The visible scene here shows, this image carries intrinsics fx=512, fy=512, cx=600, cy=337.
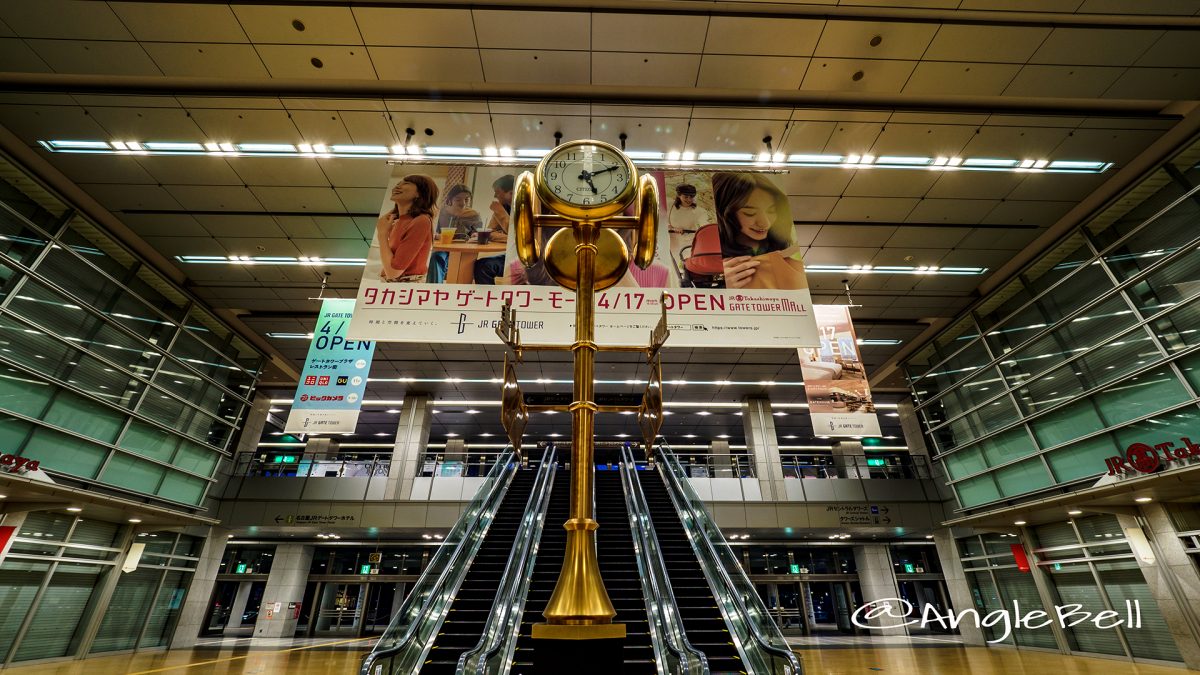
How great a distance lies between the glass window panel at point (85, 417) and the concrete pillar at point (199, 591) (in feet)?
14.5

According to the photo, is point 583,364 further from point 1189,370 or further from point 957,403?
point 957,403

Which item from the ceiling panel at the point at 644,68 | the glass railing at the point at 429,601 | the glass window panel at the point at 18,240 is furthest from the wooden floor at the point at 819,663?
the ceiling panel at the point at 644,68

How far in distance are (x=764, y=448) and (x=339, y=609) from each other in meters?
13.8

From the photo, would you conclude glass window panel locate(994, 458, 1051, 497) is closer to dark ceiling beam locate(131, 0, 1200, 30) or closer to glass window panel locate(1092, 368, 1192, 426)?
glass window panel locate(1092, 368, 1192, 426)

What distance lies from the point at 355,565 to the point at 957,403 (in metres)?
17.6

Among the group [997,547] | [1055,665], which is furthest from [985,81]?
[997,547]

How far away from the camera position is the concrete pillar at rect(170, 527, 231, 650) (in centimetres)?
1161

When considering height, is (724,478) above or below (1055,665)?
above

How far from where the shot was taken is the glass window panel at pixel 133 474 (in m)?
9.52

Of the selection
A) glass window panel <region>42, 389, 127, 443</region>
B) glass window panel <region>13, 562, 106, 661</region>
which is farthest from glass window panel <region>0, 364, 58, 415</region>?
glass window panel <region>13, 562, 106, 661</region>

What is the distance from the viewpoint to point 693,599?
654cm

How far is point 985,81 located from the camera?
21.0 feet

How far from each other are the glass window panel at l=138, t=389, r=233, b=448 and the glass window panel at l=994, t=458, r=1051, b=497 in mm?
17568

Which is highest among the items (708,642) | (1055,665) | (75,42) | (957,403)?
(75,42)
